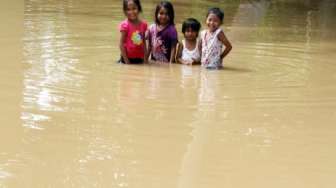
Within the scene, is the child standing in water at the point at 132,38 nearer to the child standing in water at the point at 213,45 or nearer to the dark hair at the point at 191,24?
the dark hair at the point at 191,24

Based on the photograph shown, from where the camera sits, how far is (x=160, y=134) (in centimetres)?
488

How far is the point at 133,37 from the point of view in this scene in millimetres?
7984

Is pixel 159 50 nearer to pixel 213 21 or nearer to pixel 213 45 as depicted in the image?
pixel 213 45

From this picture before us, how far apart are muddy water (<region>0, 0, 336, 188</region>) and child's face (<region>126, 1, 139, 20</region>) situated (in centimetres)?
61

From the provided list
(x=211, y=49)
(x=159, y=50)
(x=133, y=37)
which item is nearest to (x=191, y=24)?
(x=211, y=49)

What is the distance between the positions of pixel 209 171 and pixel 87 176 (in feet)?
2.59

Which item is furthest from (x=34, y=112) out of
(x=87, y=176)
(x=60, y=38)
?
(x=60, y=38)

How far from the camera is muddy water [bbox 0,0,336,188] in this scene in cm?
408

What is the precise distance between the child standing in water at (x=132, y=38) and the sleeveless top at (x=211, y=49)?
2.50 feet

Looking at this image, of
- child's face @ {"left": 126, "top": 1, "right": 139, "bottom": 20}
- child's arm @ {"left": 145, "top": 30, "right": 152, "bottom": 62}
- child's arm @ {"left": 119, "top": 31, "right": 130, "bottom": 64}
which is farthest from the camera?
child's arm @ {"left": 145, "top": 30, "right": 152, "bottom": 62}

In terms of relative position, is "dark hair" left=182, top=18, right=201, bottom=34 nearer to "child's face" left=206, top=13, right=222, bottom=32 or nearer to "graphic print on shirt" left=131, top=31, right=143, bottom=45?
"child's face" left=206, top=13, right=222, bottom=32

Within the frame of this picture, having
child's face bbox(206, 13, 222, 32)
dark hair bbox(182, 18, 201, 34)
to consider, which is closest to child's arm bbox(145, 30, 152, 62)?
dark hair bbox(182, 18, 201, 34)

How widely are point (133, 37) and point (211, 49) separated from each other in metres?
0.98

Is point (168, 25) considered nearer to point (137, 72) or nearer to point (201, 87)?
point (137, 72)
